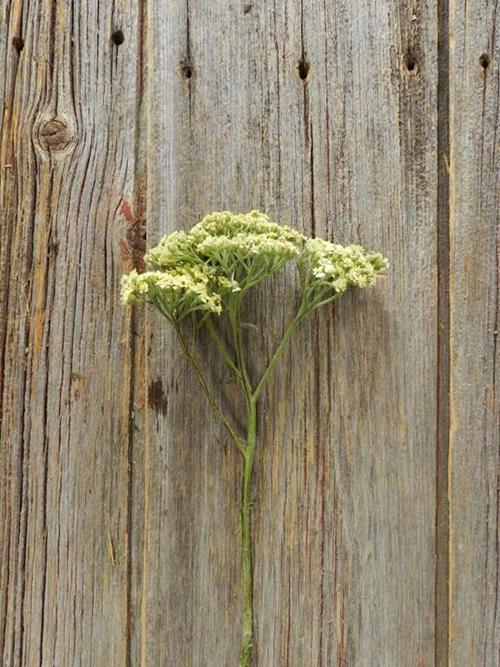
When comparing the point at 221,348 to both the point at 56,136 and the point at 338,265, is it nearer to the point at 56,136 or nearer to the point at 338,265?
the point at 338,265

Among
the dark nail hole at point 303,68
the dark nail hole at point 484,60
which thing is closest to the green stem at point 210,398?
the dark nail hole at point 303,68

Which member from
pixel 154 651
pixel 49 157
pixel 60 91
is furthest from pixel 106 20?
pixel 154 651

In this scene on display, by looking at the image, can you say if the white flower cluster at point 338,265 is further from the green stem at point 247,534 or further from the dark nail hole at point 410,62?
the dark nail hole at point 410,62

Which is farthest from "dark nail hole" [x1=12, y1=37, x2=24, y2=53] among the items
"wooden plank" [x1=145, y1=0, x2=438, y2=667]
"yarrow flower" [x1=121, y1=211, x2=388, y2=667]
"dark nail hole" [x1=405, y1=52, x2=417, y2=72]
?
"dark nail hole" [x1=405, y1=52, x2=417, y2=72]

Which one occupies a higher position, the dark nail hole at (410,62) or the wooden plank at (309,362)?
the dark nail hole at (410,62)

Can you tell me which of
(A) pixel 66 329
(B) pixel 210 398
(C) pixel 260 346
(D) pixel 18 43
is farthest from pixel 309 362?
(D) pixel 18 43

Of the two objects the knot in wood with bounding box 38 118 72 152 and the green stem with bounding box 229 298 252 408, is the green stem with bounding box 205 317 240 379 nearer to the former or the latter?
the green stem with bounding box 229 298 252 408
